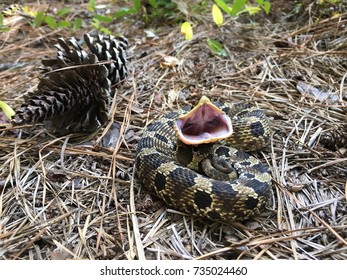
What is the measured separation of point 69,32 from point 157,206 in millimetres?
3734

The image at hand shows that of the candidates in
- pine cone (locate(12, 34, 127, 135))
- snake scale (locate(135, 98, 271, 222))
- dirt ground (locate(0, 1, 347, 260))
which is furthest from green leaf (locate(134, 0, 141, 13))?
snake scale (locate(135, 98, 271, 222))

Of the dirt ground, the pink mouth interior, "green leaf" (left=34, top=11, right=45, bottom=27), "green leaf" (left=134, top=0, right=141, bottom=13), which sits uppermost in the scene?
"green leaf" (left=34, top=11, right=45, bottom=27)

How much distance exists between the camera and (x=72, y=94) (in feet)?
10.9

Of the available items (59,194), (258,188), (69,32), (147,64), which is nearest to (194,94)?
(147,64)

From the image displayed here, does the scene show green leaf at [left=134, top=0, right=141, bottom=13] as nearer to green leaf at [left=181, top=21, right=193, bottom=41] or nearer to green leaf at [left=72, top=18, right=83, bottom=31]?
green leaf at [left=72, top=18, right=83, bottom=31]

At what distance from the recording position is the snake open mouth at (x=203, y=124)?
280 cm

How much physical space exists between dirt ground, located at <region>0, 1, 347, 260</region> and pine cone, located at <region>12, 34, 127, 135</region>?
18cm

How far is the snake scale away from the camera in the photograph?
2.58 metres

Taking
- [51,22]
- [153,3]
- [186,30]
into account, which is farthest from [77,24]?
[186,30]

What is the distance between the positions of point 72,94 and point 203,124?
1256 millimetres

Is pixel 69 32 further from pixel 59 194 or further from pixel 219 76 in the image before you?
pixel 59 194

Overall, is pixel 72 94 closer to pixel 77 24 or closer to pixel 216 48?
pixel 216 48

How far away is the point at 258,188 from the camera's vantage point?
2.65 m

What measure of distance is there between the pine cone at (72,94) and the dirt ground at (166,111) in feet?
0.58
